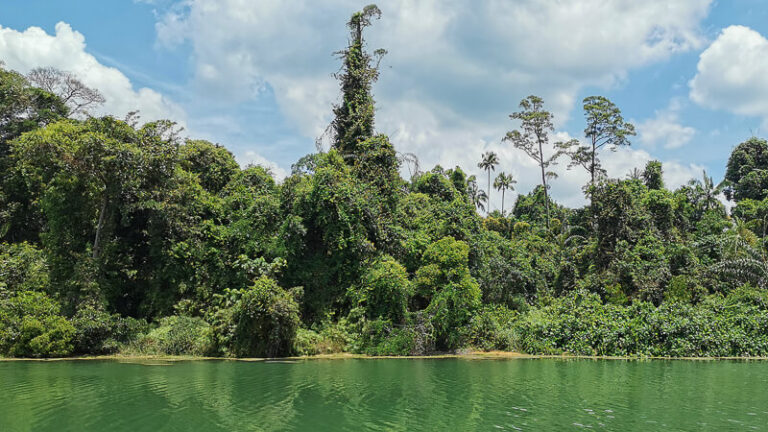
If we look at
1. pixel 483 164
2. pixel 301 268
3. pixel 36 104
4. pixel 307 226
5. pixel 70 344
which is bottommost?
pixel 70 344

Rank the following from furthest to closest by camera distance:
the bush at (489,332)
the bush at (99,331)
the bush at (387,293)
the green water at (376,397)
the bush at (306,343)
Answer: the bush at (489,332), the bush at (387,293), the bush at (306,343), the bush at (99,331), the green water at (376,397)

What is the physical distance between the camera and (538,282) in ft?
89.8

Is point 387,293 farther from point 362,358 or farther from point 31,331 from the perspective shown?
point 31,331

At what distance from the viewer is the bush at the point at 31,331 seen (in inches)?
680

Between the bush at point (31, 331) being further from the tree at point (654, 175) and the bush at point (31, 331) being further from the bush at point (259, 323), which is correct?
the tree at point (654, 175)

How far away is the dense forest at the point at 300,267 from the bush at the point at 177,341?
0.07m

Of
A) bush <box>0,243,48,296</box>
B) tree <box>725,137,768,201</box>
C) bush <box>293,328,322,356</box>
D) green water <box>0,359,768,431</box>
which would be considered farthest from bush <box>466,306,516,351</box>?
tree <box>725,137,768,201</box>

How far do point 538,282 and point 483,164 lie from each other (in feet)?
114

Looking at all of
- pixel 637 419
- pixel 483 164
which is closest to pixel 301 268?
pixel 637 419

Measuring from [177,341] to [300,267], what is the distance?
227 inches

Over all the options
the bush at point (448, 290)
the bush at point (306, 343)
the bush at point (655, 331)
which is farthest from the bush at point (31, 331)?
the bush at point (655, 331)

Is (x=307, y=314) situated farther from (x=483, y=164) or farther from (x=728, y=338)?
(x=483, y=164)

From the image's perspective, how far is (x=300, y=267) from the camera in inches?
870

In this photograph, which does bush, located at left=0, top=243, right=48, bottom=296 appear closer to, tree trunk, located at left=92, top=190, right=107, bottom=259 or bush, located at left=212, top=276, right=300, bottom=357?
tree trunk, located at left=92, top=190, right=107, bottom=259
